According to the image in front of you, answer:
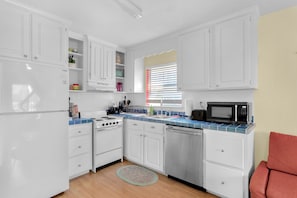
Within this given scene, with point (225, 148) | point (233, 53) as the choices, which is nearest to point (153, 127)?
point (225, 148)

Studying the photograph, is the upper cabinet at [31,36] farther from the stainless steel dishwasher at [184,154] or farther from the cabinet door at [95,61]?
the stainless steel dishwasher at [184,154]

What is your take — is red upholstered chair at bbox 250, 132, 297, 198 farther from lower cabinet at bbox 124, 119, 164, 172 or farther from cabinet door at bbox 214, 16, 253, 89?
lower cabinet at bbox 124, 119, 164, 172

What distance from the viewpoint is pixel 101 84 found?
10.9 ft

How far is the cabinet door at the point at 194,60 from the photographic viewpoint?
8.30 feet

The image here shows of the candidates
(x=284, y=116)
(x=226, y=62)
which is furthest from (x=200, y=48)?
(x=284, y=116)

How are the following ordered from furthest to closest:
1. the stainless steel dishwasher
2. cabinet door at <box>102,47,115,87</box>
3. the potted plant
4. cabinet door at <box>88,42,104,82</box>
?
cabinet door at <box>102,47,115,87</box> → cabinet door at <box>88,42,104,82</box> → the potted plant → the stainless steel dishwasher

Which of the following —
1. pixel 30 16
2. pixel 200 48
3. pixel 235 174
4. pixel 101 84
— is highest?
pixel 30 16

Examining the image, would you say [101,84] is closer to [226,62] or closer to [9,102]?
[9,102]

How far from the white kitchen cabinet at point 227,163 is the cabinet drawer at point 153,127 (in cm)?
77

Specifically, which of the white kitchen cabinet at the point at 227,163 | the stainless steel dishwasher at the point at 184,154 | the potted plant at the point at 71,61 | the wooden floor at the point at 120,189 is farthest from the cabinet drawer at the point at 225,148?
the potted plant at the point at 71,61

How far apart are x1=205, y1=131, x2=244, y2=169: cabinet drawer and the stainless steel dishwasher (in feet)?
0.39

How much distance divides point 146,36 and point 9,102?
2.47 meters

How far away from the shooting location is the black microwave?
2.16 metres

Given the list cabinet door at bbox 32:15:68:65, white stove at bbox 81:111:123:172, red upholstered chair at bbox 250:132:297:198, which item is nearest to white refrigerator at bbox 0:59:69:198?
cabinet door at bbox 32:15:68:65
